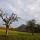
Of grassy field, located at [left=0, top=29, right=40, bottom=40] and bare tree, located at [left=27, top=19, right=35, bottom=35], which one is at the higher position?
bare tree, located at [left=27, top=19, right=35, bottom=35]

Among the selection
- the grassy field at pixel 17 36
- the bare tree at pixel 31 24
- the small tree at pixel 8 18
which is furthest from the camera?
the bare tree at pixel 31 24

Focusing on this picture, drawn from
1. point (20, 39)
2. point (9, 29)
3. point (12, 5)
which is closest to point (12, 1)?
point (12, 5)

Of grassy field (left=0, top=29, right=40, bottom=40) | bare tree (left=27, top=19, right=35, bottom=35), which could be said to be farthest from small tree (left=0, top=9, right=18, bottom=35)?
bare tree (left=27, top=19, right=35, bottom=35)

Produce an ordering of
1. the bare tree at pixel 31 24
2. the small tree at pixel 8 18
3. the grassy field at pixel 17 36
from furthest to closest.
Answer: the bare tree at pixel 31 24 < the small tree at pixel 8 18 < the grassy field at pixel 17 36

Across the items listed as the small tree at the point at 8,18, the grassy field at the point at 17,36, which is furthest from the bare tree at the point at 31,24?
the small tree at the point at 8,18

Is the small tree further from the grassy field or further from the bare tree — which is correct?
the bare tree

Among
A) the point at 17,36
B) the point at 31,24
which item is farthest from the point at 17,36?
the point at 31,24

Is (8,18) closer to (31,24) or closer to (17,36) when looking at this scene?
(17,36)

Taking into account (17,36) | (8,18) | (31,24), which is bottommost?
(17,36)

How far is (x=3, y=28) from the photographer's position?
16.2 feet

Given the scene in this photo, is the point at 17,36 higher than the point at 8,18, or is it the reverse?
the point at 8,18

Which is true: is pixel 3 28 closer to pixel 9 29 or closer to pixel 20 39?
pixel 9 29

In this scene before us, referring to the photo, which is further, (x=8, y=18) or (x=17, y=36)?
(x=8, y=18)

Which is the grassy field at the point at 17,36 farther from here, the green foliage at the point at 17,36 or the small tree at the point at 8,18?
the small tree at the point at 8,18
